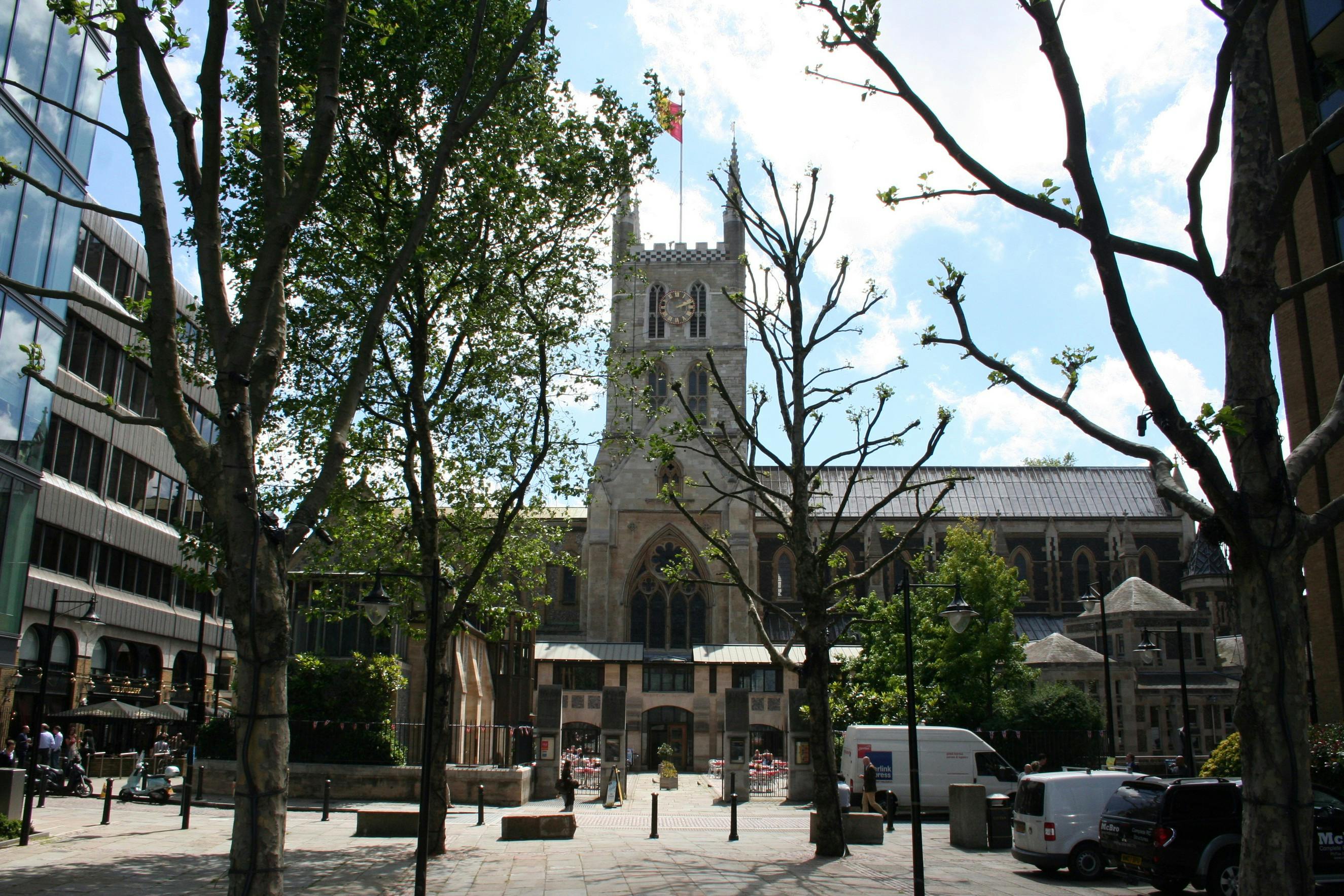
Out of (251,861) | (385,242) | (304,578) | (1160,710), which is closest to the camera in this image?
(251,861)

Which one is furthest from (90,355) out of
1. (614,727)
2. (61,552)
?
(614,727)

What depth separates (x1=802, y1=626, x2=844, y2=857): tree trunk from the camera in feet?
56.0

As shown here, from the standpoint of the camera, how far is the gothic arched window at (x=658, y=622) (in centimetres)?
4741

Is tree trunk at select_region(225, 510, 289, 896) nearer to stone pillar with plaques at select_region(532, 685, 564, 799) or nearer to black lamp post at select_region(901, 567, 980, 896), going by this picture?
black lamp post at select_region(901, 567, 980, 896)

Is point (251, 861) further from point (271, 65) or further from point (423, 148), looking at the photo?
point (423, 148)

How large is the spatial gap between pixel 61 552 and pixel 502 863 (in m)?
21.0

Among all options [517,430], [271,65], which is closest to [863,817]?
[517,430]

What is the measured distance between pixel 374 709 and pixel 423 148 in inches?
600

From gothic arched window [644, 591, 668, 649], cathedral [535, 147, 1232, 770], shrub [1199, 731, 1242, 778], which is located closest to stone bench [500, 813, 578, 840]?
shrub [1199, 731, 1242, 778]

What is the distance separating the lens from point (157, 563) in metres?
36.8

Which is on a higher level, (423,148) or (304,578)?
(423,148)

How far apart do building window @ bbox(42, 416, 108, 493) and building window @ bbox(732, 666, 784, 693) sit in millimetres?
23749

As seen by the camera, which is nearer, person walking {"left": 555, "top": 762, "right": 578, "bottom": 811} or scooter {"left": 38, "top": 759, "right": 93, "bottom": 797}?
person walking {"left": 555, "top": 762, "right": 578, "bottom": 811}

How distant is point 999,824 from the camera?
1967cm
